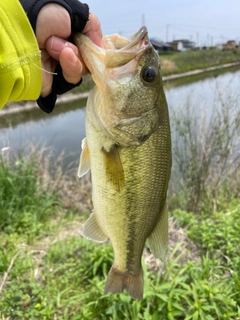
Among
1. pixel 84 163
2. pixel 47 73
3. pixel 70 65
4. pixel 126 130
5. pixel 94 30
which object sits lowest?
pixel 84 163

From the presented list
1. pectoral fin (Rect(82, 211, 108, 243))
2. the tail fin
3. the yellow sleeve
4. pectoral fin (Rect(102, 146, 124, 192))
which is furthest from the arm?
the tail fin

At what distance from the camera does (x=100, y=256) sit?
11.5 feet

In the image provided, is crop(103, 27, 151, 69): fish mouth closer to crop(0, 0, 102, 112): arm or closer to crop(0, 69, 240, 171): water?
crop(0, 0, 102, 112): arm

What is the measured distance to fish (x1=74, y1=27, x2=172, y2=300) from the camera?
162 centimetres

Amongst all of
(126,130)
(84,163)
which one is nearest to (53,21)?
(126,130)

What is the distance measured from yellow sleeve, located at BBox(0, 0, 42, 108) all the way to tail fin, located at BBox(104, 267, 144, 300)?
1.18 meters

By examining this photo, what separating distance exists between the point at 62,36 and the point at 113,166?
672mm

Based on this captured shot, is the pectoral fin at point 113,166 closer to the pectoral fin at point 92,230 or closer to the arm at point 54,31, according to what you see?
the pectoral fin at point 92,230

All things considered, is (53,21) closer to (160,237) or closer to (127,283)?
(160,237)

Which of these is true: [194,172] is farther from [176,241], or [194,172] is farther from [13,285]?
[13,285]

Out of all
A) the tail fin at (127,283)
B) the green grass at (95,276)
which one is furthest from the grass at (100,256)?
the tail fin at (127,283)

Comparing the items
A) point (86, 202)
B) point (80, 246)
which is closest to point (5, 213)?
point (80, 246)

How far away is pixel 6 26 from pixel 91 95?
0.49 m

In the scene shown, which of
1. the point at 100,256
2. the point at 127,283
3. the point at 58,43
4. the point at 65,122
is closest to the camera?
the point at 58,43
